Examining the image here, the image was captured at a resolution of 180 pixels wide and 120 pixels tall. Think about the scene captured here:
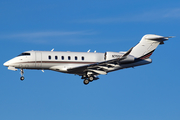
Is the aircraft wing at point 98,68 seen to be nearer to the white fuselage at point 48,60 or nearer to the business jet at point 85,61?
the business jet at point 85,61

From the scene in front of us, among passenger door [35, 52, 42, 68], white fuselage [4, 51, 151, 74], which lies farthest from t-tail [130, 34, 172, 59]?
passenger door [35, 52, 42, 68]

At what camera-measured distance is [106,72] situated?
37.8 meters

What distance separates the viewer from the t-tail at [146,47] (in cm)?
3859

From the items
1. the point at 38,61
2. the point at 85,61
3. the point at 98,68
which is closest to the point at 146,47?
the point at 98,68

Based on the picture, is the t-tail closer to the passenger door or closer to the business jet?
the business jet

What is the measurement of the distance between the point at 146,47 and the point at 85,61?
772 centimetres

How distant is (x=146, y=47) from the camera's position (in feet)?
127

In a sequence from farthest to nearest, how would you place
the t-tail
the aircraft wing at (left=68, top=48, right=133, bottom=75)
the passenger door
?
Result: the t-tail, the passenger door, the aircraft wing at (left=68, top=48, right=133, bottom=75)

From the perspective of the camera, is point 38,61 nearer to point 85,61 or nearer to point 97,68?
point 85,61

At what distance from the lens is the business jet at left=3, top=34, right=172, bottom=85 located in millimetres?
35906

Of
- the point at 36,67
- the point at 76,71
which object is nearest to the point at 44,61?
the point at 36,67

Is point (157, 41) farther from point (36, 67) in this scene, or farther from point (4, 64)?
point (4, 64)

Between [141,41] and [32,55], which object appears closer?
[32,55]

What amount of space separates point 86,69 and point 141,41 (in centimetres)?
789
